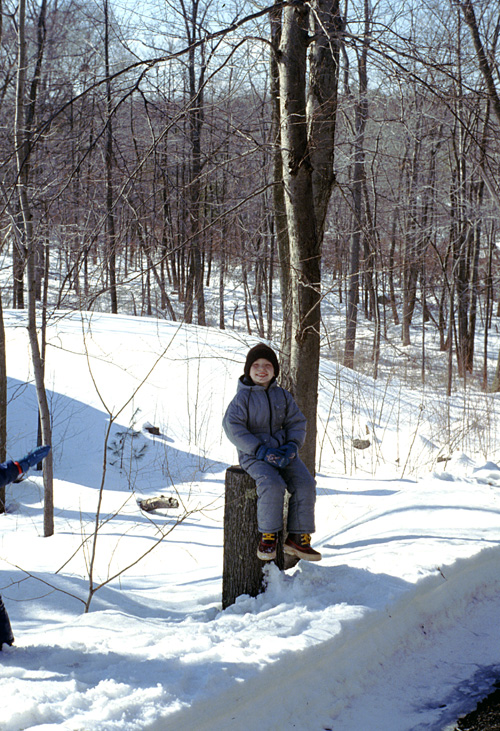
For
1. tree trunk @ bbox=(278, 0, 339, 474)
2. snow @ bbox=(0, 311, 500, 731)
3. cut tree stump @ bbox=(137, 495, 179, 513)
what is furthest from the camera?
cut tree stump @ bbox=(137, 495, 179, 513)

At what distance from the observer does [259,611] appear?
11.0 feet

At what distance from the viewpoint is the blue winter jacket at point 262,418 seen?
3752 mm

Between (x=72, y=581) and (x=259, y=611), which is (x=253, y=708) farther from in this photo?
(x=72, y=581)

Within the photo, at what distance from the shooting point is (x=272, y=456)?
11.8 feet

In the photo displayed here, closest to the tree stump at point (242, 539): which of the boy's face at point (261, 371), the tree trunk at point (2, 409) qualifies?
the boy's face at point (261, 371)

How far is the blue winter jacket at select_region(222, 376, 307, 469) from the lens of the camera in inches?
148

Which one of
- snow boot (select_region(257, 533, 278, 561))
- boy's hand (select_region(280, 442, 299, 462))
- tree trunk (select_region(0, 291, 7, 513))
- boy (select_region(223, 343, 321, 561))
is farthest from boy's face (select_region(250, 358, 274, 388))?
tree trunk (select_region(0, 291, 7, 513))

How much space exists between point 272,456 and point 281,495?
23 cm

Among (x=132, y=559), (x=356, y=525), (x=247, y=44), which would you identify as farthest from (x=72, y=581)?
(x=247, y=44)

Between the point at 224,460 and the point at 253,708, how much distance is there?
6.18 meters

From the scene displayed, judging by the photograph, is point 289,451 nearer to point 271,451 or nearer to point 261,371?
point 271,451

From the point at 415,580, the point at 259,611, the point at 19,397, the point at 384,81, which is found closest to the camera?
the point at 259,611

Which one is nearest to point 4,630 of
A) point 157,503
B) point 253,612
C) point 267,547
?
point 253,612

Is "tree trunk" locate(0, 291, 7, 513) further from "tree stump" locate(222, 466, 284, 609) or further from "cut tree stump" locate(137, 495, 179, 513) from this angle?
"tree stump" locate(222, 466, 284, 609)
